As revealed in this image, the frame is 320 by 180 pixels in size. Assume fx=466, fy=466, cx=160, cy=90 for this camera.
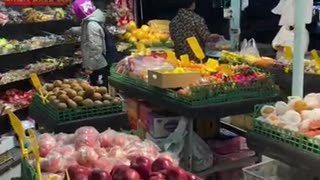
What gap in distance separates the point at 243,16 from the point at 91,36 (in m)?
2.57

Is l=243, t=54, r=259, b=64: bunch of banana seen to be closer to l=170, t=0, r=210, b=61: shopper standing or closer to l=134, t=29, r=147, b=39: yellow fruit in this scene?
l=170, t=0, r=210, b=61: shopper standing

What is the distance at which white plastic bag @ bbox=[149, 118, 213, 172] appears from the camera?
137 inches

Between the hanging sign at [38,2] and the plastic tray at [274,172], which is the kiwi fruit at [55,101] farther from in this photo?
the hanging sign at [38,2]

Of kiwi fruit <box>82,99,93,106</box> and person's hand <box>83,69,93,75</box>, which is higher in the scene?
kiwi fruit <box>82,99,93,106</box>

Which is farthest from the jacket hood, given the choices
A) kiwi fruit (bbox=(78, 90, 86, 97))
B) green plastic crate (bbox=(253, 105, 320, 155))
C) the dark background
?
green plastic crate (bbox=(253, 105, 320, 155))

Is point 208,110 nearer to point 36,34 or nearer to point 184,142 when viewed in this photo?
point 184,142

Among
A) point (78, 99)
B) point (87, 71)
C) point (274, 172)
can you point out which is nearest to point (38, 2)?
point (87, 71)

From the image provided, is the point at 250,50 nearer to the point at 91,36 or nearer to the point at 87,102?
the point at 91,36

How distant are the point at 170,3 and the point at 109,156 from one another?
6.26 meters

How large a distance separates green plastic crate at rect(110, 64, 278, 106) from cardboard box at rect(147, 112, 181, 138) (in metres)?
0.25

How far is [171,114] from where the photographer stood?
3.80 m

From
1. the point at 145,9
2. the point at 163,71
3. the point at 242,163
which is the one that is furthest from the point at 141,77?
the point at 145,9

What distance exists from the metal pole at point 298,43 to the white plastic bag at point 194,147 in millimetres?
864

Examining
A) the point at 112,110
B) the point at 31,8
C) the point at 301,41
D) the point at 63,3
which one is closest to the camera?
the point at 301,41
